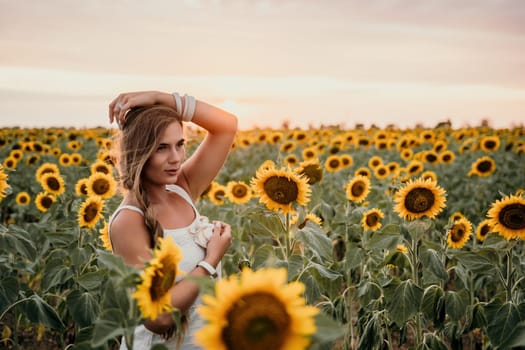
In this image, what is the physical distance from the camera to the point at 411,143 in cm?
982

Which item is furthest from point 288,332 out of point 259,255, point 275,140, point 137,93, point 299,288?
point 275,140

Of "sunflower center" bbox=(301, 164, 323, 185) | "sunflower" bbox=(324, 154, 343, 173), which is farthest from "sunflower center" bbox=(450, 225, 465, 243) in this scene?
"sunflower" bbox=(324, 154, 343, 173)

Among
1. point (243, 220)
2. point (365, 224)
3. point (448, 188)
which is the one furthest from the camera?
point (448, 188)

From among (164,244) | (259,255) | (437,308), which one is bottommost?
(437,308)

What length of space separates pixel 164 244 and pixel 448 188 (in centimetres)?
735

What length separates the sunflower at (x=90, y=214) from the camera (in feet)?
12.7

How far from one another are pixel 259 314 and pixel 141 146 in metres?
1.38

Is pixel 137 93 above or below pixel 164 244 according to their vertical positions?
above

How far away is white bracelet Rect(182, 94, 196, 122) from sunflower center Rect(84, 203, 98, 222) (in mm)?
1392

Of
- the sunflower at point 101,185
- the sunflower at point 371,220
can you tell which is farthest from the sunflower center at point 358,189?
the sunflower at point 101,185

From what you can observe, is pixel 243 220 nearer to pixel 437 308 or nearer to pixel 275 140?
pixel 437 308

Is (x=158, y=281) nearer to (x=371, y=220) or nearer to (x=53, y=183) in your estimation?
(x=371, y=220)

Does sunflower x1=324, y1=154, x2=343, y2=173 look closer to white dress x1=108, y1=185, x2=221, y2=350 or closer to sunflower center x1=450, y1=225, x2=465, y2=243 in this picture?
sunflower center x1=450, y1=225, x2=465, y2=243

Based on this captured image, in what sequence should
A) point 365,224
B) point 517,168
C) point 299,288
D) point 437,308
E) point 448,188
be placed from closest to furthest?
1. point 299,288
2. point 437,308
3. point 365,224
4. point 448,188
5. point 517,168
